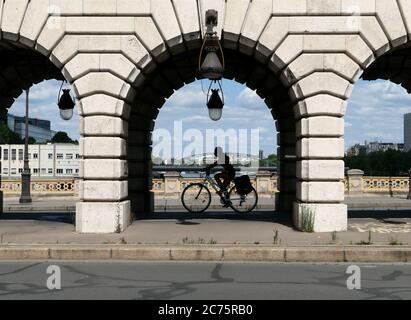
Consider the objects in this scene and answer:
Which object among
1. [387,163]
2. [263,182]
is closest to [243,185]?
[263,182]

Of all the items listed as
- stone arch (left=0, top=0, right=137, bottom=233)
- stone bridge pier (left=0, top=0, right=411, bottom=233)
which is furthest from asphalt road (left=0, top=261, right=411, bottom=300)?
stone bridge pier (left=0, top=0, right=411, bottom=233)

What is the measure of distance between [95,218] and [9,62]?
667cm

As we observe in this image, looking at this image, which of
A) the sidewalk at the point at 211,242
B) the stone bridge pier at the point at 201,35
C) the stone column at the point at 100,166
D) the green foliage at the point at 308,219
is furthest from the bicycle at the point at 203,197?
the green foliage at the point at 308,219

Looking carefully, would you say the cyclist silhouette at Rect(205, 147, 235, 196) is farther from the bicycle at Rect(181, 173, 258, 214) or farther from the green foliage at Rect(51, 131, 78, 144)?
the green foliage at Rect(51, 131, 78, 144)

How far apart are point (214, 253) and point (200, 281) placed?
78.7 inches

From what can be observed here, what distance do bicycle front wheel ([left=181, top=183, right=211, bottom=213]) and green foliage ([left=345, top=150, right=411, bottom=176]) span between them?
4034 inches

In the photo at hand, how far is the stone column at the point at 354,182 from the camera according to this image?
34.6m

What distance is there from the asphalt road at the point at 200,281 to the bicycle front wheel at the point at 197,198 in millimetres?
8158

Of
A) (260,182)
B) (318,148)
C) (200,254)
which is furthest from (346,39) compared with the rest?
(260,182)

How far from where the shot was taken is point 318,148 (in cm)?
1374

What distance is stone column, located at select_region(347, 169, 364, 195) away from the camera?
34.6 metres

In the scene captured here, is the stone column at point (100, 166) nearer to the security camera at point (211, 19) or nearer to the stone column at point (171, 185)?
the security camera at point (211, 19)

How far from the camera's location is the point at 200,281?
8.98m
